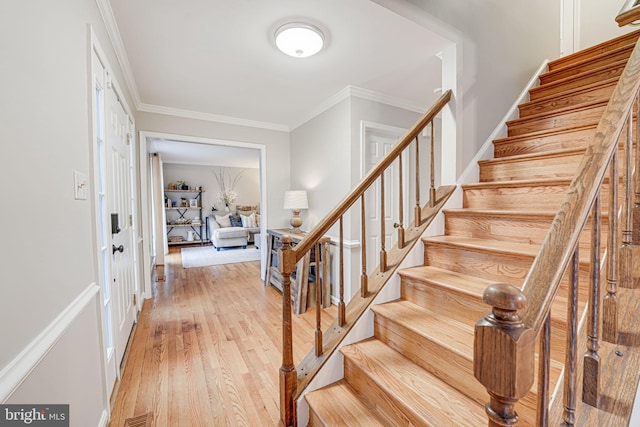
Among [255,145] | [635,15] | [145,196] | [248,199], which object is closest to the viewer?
[635,15]

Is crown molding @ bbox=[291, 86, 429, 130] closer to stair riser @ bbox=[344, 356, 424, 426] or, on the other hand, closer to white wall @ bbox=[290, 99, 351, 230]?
white wall @ bbox=[290, 99, 351, 230]

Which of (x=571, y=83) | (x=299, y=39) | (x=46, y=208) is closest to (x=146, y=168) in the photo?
(x=299, y=39)

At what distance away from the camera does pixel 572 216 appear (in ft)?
2.00

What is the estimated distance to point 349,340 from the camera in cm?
156

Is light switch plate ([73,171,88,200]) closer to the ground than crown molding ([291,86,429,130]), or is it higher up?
closer to the ground

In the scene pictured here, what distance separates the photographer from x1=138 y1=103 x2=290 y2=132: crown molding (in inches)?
131

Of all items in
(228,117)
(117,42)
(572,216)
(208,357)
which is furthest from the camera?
(228,117)

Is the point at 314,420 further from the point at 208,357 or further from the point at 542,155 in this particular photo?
the point at 542,155

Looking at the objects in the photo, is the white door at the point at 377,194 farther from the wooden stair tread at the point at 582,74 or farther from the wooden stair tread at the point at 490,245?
the wooden stair tread at the point at 582,74

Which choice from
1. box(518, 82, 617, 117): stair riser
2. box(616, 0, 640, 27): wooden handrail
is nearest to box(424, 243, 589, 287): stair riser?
box(518, 82, 617, 117): stair riser

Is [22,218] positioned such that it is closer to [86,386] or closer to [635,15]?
[86,386]

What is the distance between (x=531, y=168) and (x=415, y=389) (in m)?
1.69

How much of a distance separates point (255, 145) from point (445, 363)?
3609 millimetres

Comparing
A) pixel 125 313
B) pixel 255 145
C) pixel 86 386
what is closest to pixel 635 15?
pixel 255 145
